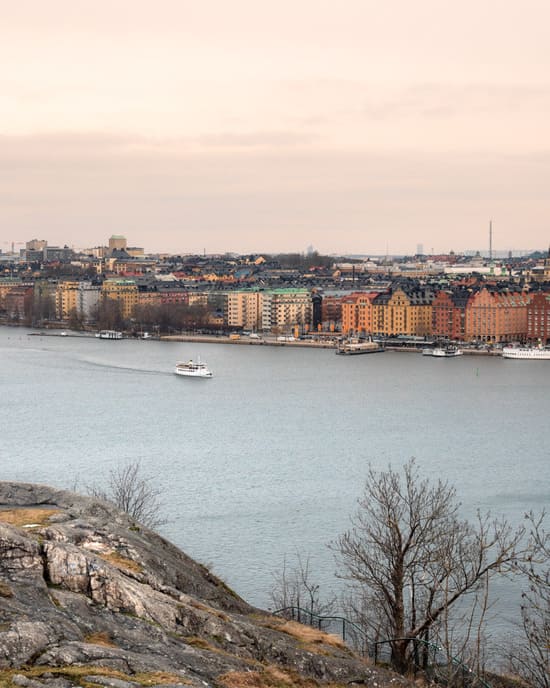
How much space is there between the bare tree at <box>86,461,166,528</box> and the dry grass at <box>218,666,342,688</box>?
9.09 feet

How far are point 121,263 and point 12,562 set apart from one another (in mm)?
58154

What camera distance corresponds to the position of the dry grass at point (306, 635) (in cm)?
438

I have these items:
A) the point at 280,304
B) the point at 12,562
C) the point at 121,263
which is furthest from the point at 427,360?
the point at 121,263

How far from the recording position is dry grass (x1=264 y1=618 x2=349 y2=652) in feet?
14.4

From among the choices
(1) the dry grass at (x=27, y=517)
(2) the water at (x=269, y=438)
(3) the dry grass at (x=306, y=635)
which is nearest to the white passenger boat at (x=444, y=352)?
(2) the water at (x=269, y=438)

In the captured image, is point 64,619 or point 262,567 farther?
point 262,567

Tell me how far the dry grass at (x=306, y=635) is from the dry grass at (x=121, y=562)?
0.54m

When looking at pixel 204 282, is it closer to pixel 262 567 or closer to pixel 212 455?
pixel 212 455

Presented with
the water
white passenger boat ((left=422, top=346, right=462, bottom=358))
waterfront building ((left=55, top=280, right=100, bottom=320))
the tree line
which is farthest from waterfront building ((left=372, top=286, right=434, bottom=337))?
the tree line

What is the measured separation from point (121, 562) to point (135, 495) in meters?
5.04

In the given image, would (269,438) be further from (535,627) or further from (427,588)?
(535,627)

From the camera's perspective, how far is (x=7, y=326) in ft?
127

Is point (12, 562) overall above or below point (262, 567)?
above

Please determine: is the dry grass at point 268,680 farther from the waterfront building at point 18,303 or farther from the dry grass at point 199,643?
the waterfront building at point 18,303
